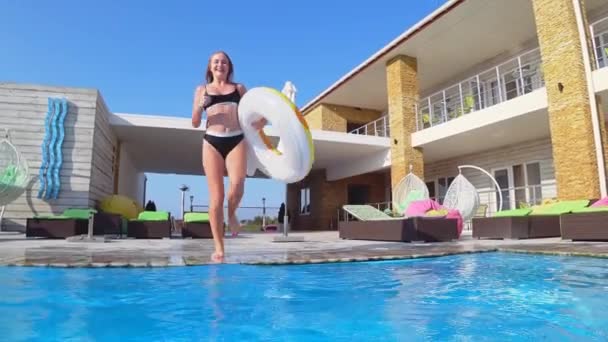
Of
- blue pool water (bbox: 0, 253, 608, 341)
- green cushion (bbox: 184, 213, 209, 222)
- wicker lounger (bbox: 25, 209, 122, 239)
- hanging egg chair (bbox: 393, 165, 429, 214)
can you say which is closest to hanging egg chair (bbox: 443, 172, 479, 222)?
hanging egg chair (bbox: 393, 165, 429, 214)

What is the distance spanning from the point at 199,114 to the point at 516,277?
300 cm

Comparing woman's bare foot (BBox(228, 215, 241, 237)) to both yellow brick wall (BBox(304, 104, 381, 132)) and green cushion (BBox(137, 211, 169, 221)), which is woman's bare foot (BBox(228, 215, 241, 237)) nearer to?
green cushion (BBox(137, 211, 169, 221))

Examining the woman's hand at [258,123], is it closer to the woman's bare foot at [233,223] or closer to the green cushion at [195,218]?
the woman's bare foot at [233,223]

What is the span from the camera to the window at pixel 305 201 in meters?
22.1

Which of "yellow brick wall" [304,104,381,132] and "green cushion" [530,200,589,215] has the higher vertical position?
"yellow brick wall" [304,104,381,132]

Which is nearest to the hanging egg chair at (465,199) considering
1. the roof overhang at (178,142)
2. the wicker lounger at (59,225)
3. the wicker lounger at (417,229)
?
the wicker lounger at (417,229)

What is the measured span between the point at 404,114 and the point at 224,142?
11137 mm

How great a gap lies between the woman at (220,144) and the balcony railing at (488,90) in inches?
389

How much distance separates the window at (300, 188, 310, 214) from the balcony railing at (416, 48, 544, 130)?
8.88 meters

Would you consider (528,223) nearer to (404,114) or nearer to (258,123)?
(404,114)

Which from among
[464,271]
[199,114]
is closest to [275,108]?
[199,114]

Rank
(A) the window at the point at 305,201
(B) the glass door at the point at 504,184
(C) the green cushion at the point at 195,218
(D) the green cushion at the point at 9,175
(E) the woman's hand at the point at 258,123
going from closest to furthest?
(E) the woman's hand at the point at 258,123, (D) the green cushion at the point at 9,175, (C) the green cushion at the point at 195,218, (B) the glass door at the point at 504,184, (A) the window at the point at 305,201

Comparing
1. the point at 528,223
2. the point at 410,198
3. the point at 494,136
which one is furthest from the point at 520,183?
the point at 528,223

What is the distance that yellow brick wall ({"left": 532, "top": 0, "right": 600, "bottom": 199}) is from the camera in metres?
8.31
